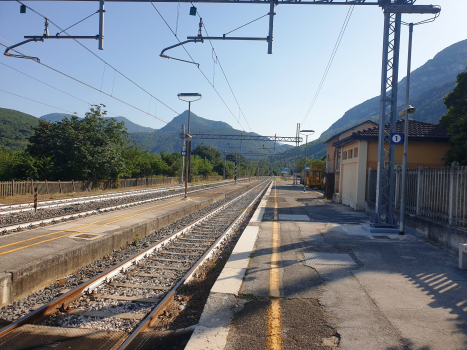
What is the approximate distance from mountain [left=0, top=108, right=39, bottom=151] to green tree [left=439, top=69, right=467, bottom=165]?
71194 mm

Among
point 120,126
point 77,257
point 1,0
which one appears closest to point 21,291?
point 77,257

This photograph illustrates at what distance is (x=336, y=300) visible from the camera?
525cm

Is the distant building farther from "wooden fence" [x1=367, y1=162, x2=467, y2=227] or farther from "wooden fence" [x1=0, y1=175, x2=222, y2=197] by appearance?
"wooden fence" [x1=0, y1=175, x2=222, y2=197]

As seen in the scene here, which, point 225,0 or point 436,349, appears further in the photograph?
point 225,0

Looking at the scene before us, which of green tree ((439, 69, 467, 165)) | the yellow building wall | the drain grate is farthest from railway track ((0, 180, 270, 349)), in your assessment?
green tree ((439, 69, 467, 165))

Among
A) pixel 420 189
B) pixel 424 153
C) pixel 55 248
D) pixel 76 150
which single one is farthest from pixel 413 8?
pixel 76 150

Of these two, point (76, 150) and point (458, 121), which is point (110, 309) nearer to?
point (458, 121)

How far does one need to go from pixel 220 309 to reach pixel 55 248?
17.4 feet

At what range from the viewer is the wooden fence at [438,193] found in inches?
362

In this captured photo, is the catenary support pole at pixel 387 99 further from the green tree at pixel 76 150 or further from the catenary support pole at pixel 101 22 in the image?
the green tree at pixel 76 150

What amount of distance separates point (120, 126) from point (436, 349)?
154 feet

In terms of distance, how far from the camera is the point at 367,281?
6215 mm

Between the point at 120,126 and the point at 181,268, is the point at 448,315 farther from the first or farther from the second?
the point at 120,126

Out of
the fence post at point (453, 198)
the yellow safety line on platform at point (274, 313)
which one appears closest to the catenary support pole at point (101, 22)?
the yellow safety line on platform at point (274, 313)
